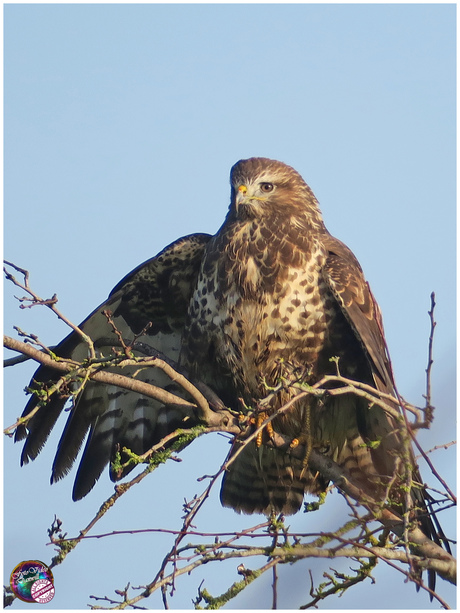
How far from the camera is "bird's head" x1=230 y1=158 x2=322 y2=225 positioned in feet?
21.1

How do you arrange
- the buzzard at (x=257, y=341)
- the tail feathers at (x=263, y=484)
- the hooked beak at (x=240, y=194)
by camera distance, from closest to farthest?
1. the buzzard at (x=257, y=341)
2. the hooked beak at (x=240, y=194)
3. the tail feathers at (x=263, y=484)

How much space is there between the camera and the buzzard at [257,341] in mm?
5922

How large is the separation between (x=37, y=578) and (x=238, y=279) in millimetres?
2283

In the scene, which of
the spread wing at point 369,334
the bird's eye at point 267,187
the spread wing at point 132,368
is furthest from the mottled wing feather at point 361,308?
the spread wing at point 132,368

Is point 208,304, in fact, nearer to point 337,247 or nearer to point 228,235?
point 228,235

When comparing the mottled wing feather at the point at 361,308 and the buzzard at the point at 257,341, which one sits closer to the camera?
the mottled wing feather at the point at 361,308

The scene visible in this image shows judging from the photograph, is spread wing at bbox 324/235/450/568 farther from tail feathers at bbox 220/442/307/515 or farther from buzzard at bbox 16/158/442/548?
tail feathers at bbox 220/442/307/515

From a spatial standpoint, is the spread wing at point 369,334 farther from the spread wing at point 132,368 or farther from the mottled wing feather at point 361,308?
the spread wing at point 132,368

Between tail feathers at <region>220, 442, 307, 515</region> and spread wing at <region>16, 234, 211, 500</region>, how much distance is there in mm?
607

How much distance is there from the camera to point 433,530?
5.50 m

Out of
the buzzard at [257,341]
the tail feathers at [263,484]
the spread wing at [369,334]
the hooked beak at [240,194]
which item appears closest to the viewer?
the spread wing at [369,334]

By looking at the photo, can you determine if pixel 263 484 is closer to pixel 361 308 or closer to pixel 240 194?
pixel 361 308

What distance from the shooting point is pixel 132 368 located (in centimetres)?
700

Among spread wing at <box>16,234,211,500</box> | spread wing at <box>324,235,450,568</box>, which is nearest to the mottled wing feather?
spread wing at <box>324,235,450,568</box>
